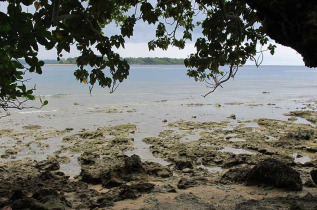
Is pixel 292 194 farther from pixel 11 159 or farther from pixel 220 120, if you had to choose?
pixel 220 120

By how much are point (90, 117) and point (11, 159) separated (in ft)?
26.4

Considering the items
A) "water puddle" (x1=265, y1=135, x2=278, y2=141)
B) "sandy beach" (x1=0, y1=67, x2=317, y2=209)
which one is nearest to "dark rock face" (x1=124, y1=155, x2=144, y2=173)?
"sandy beach" (x1=0, y1=67, x2=317, y2=209)

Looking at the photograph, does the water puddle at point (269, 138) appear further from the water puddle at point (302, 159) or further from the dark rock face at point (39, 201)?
the dark rock face at point (39, 201)

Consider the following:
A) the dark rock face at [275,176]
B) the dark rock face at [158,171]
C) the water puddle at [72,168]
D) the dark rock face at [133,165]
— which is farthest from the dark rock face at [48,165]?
the dark rock face at [275,176]

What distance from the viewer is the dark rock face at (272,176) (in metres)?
5.71

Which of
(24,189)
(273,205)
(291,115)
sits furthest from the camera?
(291,115)

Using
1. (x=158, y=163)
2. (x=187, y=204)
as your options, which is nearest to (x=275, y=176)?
(x=187, y=204)

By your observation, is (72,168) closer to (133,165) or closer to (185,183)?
(133,165)

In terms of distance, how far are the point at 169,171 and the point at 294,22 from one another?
5.23m

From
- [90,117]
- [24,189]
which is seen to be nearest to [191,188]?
[24,189]

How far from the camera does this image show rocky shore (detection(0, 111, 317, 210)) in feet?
17.3

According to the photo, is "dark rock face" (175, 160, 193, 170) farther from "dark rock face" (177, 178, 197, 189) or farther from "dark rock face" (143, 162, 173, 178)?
"dark rock face" (177, 178, 197, 189)

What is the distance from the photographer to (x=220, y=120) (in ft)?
49.5

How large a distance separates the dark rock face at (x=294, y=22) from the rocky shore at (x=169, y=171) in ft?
7.99
